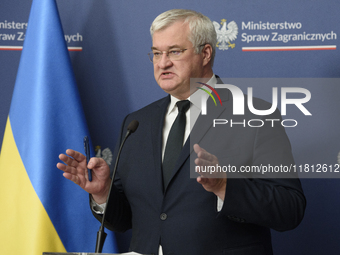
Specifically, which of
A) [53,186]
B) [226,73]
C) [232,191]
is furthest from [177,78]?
[53,186]

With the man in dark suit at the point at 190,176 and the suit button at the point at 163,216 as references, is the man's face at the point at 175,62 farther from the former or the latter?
the suit button at the point at 163,216

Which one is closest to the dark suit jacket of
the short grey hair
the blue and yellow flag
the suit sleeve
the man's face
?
the suit sleeve

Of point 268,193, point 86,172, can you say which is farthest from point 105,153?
point 268,193

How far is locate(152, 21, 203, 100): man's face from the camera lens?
1.71 m

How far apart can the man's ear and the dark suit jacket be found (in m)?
0.26

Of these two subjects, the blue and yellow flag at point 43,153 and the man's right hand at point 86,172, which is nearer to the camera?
the man's right hand at point 86,172

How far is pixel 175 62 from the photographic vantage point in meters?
1.71

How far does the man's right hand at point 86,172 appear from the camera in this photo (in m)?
1.45

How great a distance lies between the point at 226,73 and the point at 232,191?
1.29 meters

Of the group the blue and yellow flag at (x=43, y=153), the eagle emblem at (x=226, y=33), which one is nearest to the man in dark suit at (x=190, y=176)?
the blue and yellow flag at (x=43, y=153)

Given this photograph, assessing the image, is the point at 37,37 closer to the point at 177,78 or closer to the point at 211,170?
the point at 177,78

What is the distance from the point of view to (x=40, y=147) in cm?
214

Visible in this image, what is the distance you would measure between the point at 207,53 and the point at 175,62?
203mm

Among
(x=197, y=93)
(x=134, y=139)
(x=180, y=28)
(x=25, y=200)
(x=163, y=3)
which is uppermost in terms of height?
(x=163, y=3)
